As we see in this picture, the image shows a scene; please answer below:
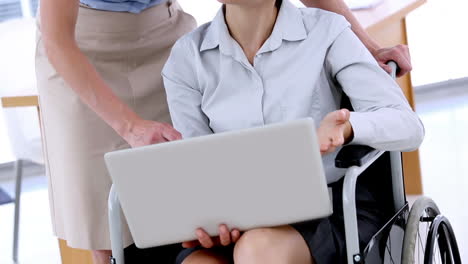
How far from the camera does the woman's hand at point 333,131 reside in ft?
5.18

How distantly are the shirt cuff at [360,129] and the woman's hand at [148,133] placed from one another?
35cm

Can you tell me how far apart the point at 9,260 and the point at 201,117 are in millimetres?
2002

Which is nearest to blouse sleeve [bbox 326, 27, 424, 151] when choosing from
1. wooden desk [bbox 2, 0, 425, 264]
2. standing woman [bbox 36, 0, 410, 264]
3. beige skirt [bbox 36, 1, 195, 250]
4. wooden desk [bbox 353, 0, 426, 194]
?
standing woman [bbox 36, 0, 410, 264]

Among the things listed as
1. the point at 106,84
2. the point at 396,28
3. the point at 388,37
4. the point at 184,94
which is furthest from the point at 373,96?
the point at 396,28

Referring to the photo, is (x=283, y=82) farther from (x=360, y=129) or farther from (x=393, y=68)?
(x=393, y=68)

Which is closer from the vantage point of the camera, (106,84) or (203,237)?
(203,237)

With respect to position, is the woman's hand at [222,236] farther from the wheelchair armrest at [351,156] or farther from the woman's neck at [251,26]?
the woman's neck at [251,26]

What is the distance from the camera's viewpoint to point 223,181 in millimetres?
1426

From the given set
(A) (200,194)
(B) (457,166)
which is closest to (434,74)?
(B) (457,166)

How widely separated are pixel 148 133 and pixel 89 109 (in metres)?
0.40

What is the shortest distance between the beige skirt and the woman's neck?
352 millimetres

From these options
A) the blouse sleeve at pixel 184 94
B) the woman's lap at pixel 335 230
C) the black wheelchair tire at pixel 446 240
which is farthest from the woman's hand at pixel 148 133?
the black wheelchair tire at pixel 446 240

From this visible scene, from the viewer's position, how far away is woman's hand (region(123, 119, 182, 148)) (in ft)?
5.65

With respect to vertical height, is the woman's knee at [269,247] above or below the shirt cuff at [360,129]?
below
